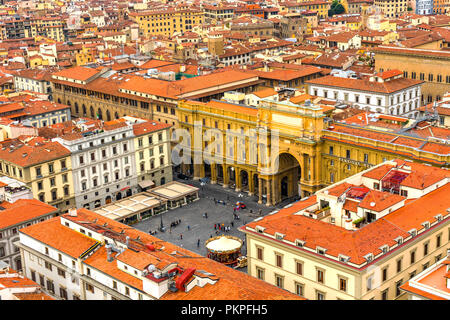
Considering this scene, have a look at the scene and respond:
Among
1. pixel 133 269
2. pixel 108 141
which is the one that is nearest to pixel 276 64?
pixel 108 141

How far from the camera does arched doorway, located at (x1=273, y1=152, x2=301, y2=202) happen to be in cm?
10344

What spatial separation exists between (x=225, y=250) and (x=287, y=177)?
29430mm

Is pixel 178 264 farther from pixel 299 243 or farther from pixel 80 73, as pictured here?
pixel 80 73

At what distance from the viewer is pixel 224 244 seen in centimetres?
8125

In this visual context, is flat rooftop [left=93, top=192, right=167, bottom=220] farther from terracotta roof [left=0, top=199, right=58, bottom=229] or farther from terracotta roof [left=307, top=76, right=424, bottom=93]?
terracotta roof [left=307, top=76, right=424, bottom=93]

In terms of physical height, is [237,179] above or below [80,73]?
below

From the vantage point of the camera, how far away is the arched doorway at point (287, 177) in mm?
103438

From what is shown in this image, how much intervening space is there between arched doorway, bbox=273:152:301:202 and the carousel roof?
881 inches

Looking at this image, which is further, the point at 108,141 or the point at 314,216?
the point at 108,141

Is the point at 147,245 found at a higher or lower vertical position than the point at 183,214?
higher

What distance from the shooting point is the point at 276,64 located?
156000 millimetres

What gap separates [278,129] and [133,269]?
50643 mm

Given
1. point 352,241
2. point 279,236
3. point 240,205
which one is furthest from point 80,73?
point 352,241
